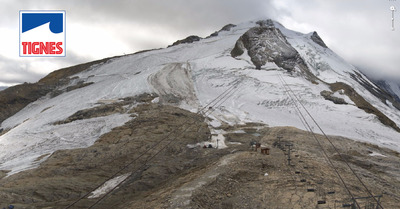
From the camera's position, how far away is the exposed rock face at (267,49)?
44.7 metres

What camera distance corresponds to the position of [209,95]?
3491 cm

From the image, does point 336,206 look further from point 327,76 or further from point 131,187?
point 327,76

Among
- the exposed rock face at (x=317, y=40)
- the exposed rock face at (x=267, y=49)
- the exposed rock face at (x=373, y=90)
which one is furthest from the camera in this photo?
the exposed rock face at (x=317, y=40)

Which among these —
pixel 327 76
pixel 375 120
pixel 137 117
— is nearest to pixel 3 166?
pixel 137 117

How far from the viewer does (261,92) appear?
115ft

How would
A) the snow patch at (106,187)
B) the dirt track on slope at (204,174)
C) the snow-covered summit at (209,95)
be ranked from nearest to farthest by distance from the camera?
1. the dirt track on slope at (204,174)
2. the snow patch at (106,187)
3. the snow-covered summit at (209,95)

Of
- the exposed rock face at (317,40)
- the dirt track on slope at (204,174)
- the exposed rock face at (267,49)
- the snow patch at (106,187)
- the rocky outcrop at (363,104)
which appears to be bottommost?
the snow patch at (106,187)

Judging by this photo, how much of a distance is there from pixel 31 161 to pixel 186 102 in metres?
16.6

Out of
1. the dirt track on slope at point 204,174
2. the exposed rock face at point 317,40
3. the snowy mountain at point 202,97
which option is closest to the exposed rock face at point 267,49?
the snowy mountain at point 202,97

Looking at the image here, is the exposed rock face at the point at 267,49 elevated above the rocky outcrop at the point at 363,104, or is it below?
above

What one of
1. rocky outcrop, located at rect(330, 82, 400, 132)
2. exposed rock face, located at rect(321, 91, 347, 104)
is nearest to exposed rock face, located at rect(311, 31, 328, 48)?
rocky outcrop, located at rect(330, 82, 400, 132)

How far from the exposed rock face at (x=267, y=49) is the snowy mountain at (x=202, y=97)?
0.54 feet

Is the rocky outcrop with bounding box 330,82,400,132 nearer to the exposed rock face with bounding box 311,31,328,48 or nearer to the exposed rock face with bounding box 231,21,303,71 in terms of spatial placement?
the exposed rock face with bounding box 231,21,303,71

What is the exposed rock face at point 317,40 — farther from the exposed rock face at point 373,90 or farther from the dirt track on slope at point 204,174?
the dirt track on slope at point 204,174
